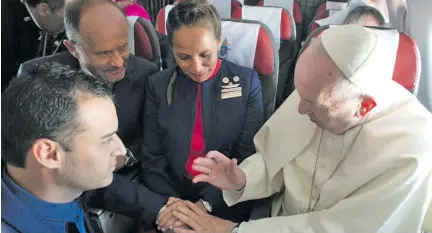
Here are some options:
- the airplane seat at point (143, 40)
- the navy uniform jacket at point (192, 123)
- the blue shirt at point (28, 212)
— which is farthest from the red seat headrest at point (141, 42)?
the blue shirt at point (28, 212)

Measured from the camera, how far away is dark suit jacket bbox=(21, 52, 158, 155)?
186 cm

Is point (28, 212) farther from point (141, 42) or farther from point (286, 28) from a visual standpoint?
point (286, 28)

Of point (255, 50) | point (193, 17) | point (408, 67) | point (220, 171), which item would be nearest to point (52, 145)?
point (220, 171)

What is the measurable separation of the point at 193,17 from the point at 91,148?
28.4 inches

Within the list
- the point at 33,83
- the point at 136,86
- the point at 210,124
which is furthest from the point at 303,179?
the point at 33,83

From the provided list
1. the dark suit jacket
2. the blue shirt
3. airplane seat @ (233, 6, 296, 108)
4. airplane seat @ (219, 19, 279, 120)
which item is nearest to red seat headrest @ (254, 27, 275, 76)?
airplane seat @ (219, 19, 279, 120)

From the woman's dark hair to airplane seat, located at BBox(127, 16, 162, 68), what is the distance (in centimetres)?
49

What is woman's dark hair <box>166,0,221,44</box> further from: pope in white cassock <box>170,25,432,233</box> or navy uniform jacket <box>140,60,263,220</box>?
pope in white cassock <box>170,25,432,233</box>

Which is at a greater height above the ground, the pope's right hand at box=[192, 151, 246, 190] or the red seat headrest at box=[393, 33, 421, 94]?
the red seat headrest at box=[393, 33, 421, 94]

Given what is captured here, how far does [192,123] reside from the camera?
176 centimetres

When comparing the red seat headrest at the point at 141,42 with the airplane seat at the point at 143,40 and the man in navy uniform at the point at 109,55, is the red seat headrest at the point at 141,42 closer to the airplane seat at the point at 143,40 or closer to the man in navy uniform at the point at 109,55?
the airplane seat at the point at 143,40

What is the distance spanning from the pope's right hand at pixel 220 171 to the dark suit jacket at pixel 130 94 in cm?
48

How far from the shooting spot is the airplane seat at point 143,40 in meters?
2.17

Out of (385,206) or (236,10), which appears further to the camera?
(236,10)
